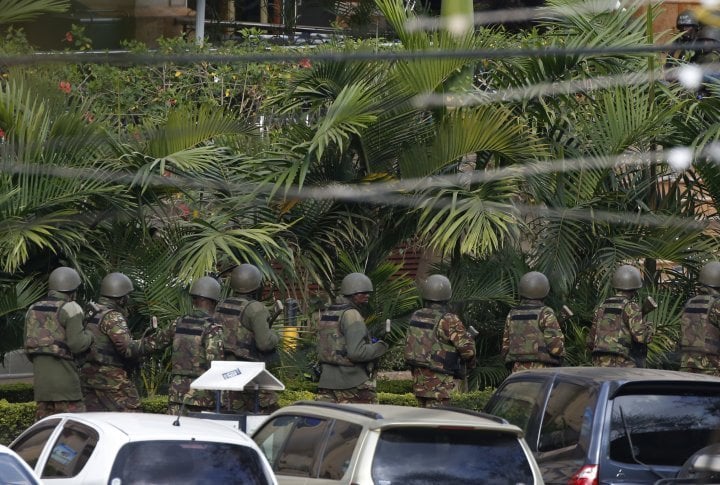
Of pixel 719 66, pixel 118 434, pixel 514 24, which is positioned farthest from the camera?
pixel 514 24

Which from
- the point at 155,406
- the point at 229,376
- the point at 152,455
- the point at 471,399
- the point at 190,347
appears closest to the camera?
the point at 152,455

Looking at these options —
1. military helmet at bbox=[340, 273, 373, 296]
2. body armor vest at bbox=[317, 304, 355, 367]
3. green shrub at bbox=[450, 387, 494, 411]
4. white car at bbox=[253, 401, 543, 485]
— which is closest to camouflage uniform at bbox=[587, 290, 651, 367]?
green shrub at bbox=[450, 387, 494, 411]

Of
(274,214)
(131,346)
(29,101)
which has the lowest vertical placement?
(131,346)

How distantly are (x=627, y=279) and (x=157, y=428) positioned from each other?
6323mm

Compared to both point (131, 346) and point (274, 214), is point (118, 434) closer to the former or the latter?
point (131, 346)

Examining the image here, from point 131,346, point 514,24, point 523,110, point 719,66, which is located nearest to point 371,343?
point 131,346

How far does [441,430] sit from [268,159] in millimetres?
7148

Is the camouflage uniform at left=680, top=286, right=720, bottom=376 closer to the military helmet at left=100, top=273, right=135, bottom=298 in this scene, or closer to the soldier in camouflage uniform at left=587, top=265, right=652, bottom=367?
the soldier in camouflage uniform at left=587, top=265, right=652, bottom=367

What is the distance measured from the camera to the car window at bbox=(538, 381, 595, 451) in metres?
8.16

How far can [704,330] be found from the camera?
12625 mm

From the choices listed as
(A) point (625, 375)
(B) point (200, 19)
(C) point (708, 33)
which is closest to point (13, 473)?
(A) point (625, 375)

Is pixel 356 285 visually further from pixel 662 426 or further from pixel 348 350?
pixel 662 426

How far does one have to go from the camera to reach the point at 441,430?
301 inches

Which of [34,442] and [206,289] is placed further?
[206,289]
